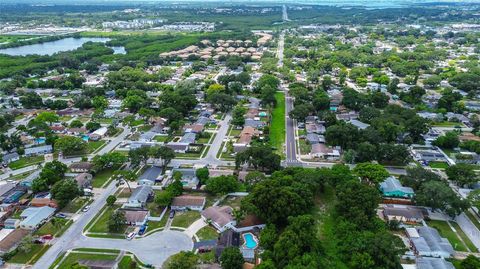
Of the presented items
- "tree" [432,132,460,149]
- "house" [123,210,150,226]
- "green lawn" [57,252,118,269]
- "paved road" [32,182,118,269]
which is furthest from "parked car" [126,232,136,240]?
"tree" [432,132,460,149]

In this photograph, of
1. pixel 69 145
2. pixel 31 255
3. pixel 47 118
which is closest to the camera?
pixel 31 255

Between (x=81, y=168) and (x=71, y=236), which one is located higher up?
(x=81, y=168)

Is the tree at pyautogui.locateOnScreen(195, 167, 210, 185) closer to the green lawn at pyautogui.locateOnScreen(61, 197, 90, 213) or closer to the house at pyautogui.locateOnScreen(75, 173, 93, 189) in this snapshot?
the green lawn at pyautogui.locateOnScreen(61, 197, 90, 213)

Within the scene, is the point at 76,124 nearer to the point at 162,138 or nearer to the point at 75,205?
the point at 162,138

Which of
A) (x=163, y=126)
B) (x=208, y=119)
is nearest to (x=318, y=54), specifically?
(x=208, y=119)

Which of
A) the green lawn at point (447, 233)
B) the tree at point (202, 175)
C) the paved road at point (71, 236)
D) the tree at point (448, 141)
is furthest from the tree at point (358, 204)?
the tree at point (448, 141)

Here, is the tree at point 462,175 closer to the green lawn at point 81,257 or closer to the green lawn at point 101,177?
the green lawn at point 81,257

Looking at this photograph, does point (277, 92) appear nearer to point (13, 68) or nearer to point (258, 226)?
point (258, 226)

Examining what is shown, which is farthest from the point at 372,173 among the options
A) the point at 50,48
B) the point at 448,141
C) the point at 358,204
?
the point at 50,48
